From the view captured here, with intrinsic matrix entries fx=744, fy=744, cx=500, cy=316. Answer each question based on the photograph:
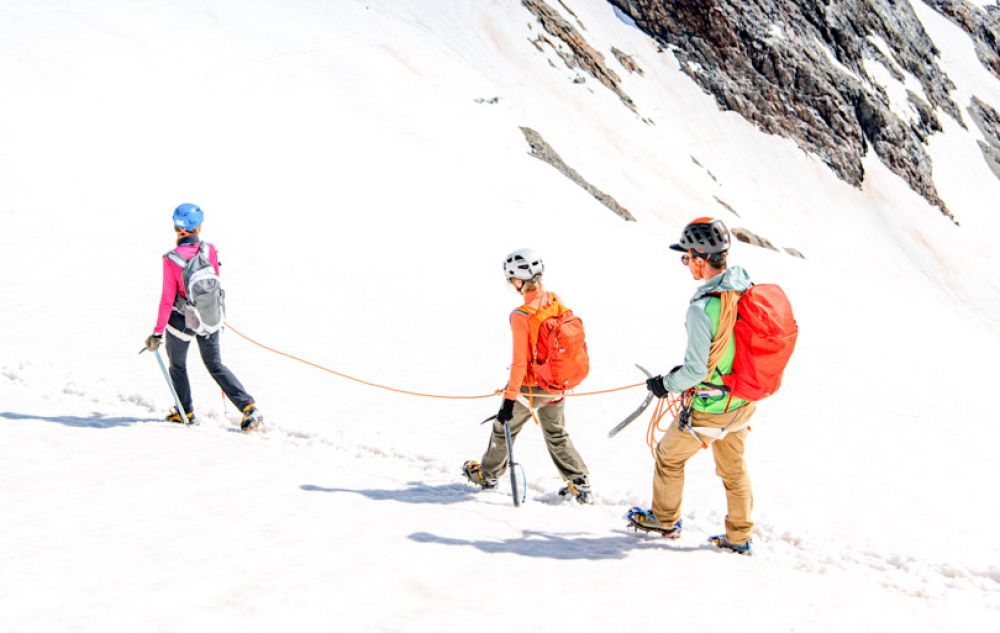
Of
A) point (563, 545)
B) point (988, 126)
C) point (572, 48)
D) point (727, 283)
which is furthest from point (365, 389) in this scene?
point (988, 126)

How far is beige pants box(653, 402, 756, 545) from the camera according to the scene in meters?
5.65

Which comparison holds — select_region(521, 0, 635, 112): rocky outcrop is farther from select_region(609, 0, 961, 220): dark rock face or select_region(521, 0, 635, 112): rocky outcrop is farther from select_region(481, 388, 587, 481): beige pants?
select_region(481, 388, 587, 481): beige pants

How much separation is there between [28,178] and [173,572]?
11.6 metres

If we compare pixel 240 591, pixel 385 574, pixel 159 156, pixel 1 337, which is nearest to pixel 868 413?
pixel 385 574

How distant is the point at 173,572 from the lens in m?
4.73

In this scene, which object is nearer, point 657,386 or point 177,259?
point 657,386

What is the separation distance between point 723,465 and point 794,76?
188 feet

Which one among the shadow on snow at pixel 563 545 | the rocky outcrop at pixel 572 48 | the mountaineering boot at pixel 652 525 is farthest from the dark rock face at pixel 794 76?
the shadow on snow at pixel 563 545

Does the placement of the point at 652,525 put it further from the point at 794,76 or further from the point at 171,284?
the point at 794,76

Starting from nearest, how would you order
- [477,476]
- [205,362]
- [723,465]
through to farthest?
[723,465] < [477,476] < [205,362]

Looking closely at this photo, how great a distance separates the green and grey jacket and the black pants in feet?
16.1

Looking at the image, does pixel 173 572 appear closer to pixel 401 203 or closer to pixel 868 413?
pixel 868 413

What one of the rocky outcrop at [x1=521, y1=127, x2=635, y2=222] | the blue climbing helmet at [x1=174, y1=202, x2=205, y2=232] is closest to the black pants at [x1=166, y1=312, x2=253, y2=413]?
the blue climbing helmet at [x1=174, y1=202, x2=205, y2=232]

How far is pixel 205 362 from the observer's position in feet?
26.2
